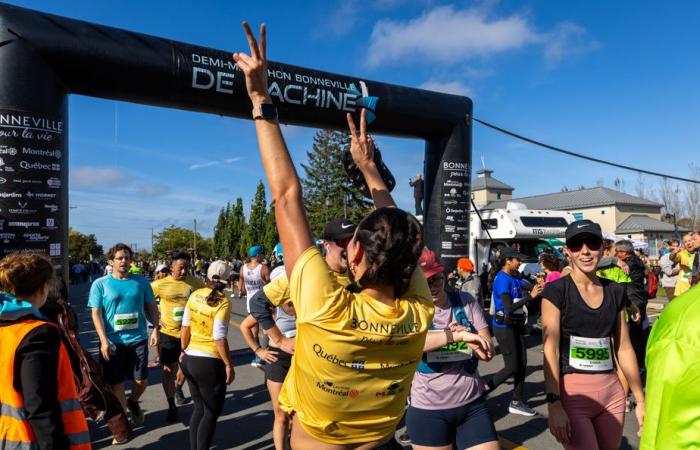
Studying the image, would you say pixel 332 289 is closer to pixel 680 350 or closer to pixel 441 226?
pixel 680 350

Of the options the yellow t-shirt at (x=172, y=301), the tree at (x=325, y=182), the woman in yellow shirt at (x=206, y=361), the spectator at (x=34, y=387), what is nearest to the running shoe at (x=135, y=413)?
the yellow t-shirt at (x=172, y=301)

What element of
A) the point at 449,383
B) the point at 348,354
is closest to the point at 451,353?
the point at 449,383

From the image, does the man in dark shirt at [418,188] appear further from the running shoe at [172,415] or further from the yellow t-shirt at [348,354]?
the yellow t-shirt at [348,354]

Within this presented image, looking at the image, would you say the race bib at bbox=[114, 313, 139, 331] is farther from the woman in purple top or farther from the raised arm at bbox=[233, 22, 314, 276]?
the raised arm at bbox=[233, 22, 314, 276]

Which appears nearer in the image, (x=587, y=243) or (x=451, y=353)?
(x=587, y=243)

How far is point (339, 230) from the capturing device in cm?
308

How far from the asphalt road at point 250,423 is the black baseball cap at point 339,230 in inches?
104

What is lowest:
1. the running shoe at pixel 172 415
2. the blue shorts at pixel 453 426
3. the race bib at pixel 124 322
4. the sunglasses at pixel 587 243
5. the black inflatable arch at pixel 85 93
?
the running shoe at pixel 172 415

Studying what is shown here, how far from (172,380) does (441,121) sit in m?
5.79

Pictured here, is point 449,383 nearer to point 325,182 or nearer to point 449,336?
A: point 449,336

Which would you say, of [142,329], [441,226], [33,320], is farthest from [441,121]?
[33,320]

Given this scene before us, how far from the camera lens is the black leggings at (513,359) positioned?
563 cm

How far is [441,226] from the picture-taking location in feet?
28.1

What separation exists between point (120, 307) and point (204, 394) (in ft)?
6.07
